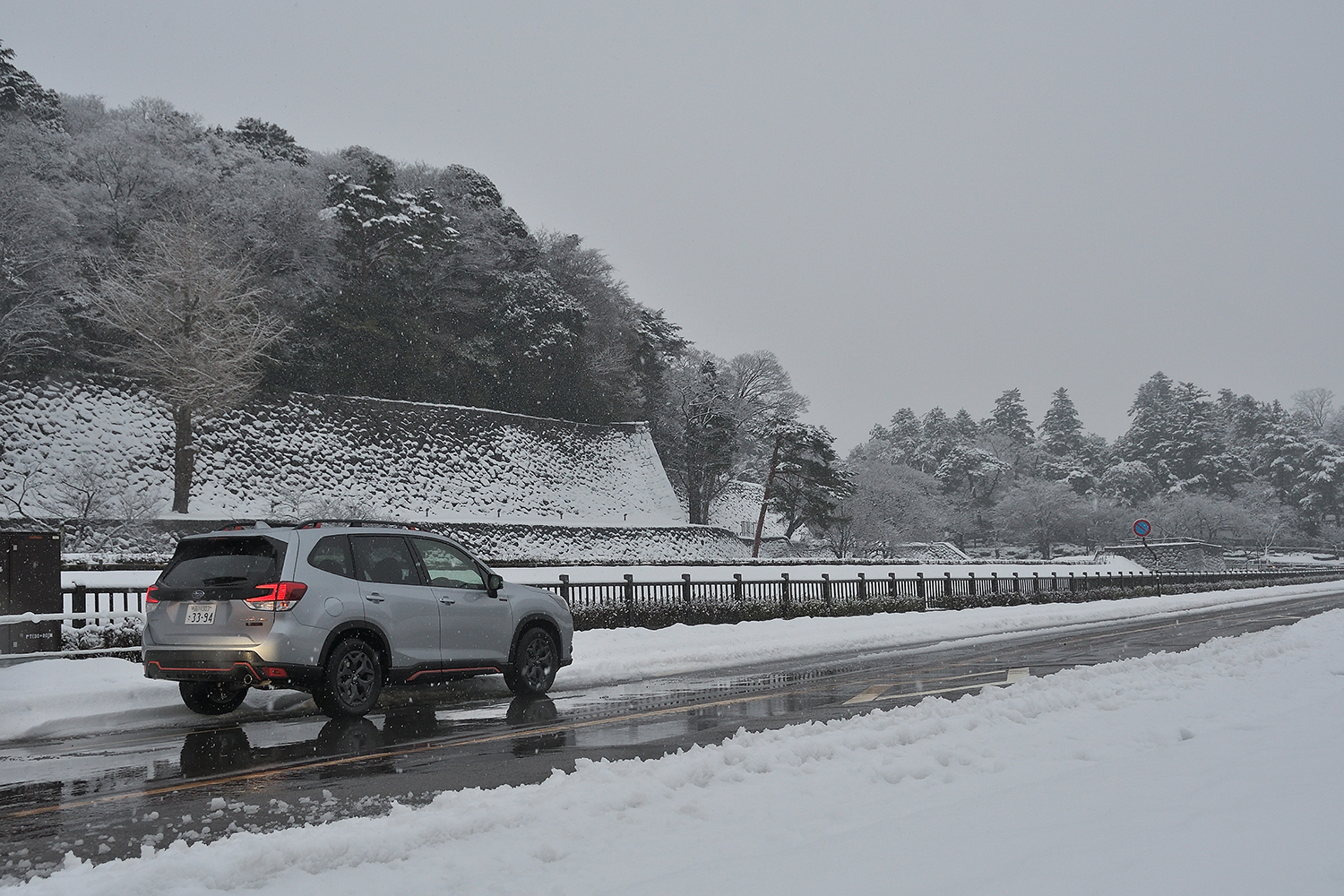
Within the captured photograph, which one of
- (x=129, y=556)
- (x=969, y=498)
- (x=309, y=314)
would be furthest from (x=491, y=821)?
(x=969, y=498)

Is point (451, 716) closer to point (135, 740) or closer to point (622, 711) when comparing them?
point (622, 711)

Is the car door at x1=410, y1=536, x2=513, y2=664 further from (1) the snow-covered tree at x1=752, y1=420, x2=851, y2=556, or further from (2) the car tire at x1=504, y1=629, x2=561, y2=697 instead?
(1) the snow-covered tree at x1=752, y1=420, x2=851, y2=556

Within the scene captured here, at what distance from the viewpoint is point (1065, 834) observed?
177 inches

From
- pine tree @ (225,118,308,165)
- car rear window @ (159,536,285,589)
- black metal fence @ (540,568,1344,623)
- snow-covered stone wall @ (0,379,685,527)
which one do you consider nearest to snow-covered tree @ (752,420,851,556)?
snow-covered stone wall @ (0,379,685,527)

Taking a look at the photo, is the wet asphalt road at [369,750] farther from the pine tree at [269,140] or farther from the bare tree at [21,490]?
the pine tree at [269,140]

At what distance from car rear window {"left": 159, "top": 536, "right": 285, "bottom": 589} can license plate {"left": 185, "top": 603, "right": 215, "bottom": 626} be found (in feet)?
0.59

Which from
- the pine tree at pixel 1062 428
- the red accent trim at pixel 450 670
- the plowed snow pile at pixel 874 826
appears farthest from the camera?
the pine tree at pixel 1062 428

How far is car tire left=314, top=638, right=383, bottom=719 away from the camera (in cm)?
937

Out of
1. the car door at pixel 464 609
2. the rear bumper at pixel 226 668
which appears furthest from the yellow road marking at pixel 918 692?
the rear bumper at pixel 226 668

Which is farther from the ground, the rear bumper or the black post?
the black post

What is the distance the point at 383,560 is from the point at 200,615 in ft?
6.03

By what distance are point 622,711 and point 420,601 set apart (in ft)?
7.97

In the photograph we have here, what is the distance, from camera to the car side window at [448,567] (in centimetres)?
1080

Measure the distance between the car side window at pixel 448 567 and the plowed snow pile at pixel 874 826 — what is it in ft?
15.7
